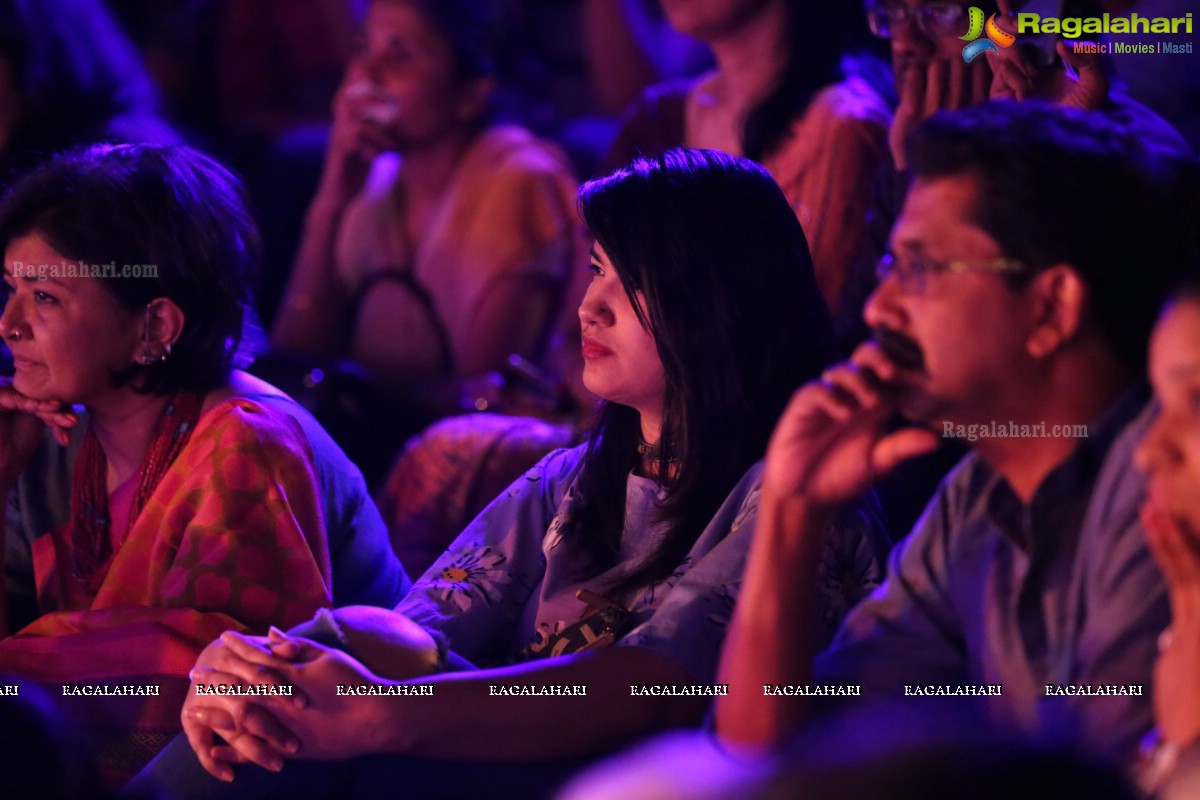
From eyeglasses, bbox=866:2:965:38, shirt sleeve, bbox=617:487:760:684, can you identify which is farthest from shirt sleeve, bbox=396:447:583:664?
eyeglasses, bbox=866:2:965:38

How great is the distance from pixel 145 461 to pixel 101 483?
0.37 ft

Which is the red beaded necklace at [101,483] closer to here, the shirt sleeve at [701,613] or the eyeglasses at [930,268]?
the shirt sleeve at [701,613]

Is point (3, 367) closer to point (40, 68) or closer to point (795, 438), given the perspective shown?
point (40, 68)

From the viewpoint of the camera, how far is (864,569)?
5.32 ft

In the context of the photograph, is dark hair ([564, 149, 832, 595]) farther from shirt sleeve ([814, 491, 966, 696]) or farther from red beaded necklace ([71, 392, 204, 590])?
red beaded necklace ([71, 392, 204, 590])

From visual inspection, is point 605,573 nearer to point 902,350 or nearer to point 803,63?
point 902,350

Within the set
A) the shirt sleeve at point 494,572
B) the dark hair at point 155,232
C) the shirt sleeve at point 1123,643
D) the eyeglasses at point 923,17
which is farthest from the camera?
the eyeglasses at point 923,17

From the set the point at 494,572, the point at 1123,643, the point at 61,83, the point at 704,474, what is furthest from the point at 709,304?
the point at 61,83

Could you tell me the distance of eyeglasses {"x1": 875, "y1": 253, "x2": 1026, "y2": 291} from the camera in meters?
1.27

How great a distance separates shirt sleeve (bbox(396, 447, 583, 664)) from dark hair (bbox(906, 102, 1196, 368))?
2.45 ft

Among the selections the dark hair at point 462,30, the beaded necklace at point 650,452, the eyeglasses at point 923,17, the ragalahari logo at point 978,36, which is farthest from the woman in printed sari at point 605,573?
the dark hair at point 462,30

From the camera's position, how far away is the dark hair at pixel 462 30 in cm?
334

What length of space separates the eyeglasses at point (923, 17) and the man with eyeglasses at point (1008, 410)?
0.80 metres

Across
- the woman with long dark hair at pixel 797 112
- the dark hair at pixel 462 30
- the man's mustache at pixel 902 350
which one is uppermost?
the dark hair at pixel 462 30
